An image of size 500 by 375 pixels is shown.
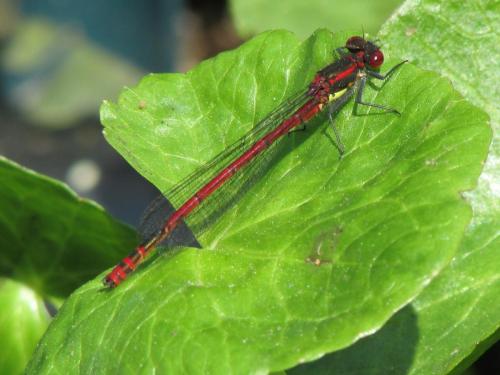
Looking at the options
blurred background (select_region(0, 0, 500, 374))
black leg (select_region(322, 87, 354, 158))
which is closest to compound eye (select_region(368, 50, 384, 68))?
black leg (select_region(322, 87, 354, 158))

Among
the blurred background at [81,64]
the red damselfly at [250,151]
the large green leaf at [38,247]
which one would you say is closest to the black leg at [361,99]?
the red damselfly at [250,151]

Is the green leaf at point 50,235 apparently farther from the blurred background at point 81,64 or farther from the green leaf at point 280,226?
the blurred background at point 81,64

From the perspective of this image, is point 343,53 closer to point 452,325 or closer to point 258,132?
point 258,132

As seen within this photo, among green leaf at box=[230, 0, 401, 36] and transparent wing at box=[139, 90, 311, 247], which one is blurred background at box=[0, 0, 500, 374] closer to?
green leaf at box=[230, 0, 401, 36]

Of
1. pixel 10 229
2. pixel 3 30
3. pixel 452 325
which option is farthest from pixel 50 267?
pixel 3 30

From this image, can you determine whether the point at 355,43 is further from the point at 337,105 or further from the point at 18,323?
the point at 18,323

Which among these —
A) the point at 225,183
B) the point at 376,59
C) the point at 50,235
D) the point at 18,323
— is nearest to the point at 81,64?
the point at 18,323
